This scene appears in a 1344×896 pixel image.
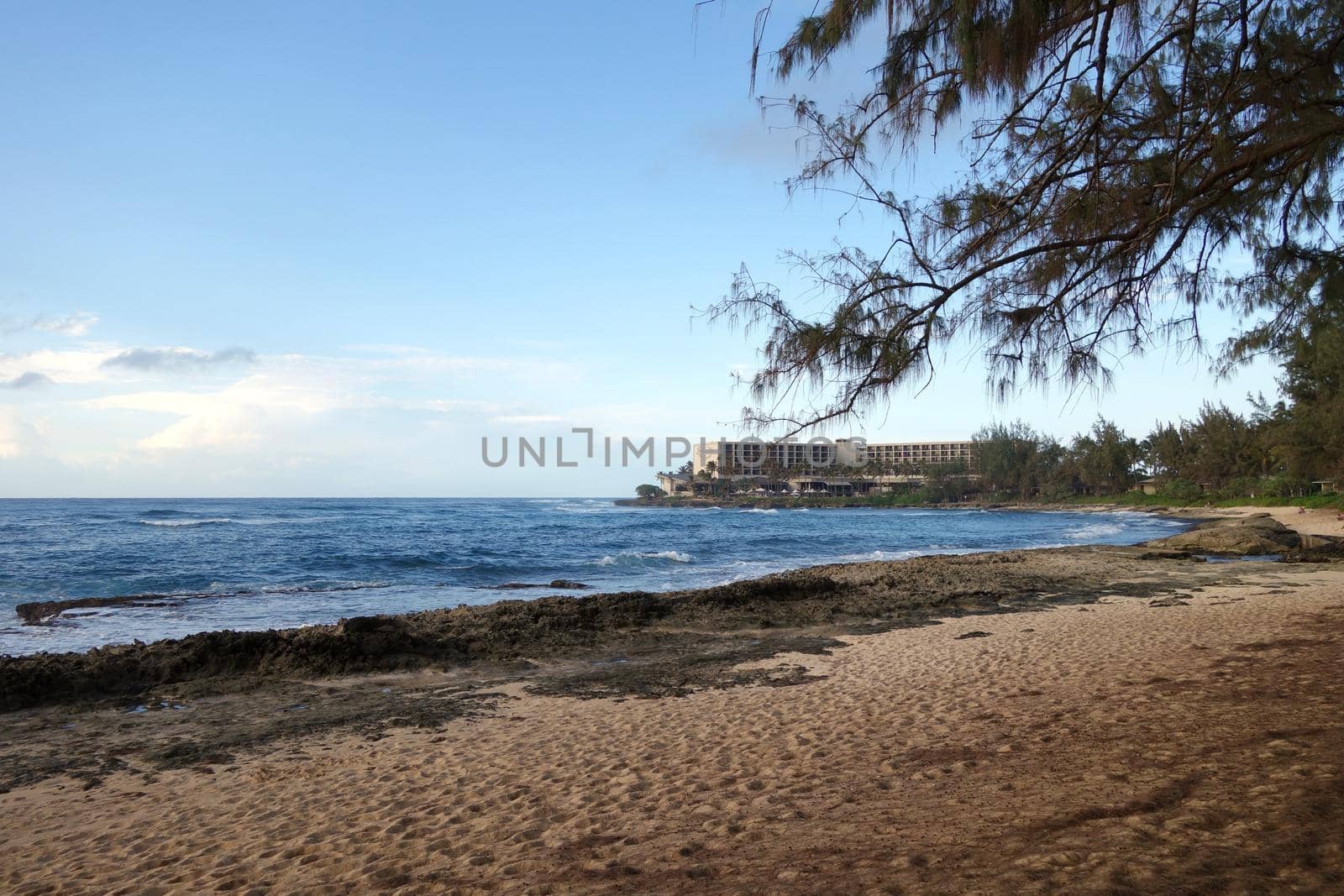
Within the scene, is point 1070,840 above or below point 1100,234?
below

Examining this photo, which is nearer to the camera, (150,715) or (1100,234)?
(1100,234)

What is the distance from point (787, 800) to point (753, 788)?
0.98 feet

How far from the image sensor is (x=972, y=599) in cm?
1358

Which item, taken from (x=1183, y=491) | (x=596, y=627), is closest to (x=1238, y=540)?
(x=596, y=627)

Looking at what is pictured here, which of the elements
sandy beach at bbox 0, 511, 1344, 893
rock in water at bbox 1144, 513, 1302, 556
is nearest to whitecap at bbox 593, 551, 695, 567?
rock in water at bbox 1144, 513, 1302, 556

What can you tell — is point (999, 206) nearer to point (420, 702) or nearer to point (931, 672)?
point (931, 672)

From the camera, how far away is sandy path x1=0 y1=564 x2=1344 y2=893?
11.1ft

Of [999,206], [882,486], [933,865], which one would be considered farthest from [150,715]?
[882,486]

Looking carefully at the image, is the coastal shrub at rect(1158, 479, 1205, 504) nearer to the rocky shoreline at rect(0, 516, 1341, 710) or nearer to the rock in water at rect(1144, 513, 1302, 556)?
the rock in water at rect(1144, 513, 1302, 556)

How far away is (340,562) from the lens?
24.5 metres

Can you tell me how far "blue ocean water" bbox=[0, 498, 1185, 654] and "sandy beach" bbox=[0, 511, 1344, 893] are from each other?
7.59 m

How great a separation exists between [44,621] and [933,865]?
50.4ft

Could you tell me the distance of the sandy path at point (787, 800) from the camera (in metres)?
3.37

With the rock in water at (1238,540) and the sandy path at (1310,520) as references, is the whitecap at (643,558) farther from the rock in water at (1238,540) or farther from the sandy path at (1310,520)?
the sandy path at (1310,520)
